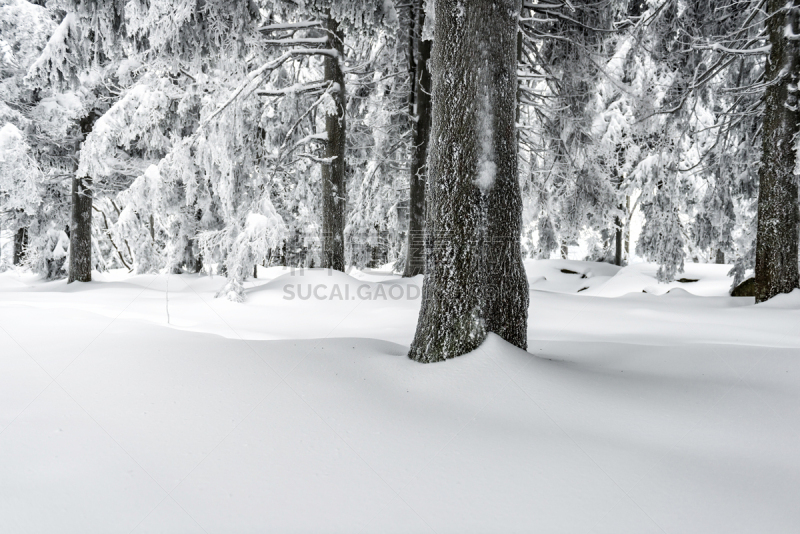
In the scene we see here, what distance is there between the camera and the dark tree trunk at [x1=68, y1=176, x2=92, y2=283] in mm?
12727

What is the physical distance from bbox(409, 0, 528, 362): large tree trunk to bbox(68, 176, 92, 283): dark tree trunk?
12.3 metres

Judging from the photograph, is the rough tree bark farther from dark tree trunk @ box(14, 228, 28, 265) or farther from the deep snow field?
the deep snow field

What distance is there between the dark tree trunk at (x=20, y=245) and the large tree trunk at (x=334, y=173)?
1443 centimetres

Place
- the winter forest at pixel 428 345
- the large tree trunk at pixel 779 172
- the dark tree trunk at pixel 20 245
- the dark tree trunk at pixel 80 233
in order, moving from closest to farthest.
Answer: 1. the winter forest at pixel 428 345
2. the large tree trunk at pixel 779 172
3. the dark tree trunk at pixel 80 233
4. the dark tree trunk at pixel 20 245

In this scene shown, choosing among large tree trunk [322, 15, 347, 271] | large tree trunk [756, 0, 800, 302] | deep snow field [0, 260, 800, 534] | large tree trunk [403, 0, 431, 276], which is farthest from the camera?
large tree trunk [403, 0, 431, 276]

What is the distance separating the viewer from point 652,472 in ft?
7.86

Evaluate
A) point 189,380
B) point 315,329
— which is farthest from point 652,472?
point 315,329


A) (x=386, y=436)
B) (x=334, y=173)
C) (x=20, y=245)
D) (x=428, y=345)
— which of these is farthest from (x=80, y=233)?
(x=386, y=436)

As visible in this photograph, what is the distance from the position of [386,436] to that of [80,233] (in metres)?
13.5

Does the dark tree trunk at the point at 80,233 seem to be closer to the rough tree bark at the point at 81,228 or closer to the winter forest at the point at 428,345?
the rough tree bark at the point at 81,228

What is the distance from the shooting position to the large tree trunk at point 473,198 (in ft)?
12.9

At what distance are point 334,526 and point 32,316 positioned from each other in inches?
228

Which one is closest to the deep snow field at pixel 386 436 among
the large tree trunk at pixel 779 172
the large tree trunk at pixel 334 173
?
the large tree trunk at pixel 779 172

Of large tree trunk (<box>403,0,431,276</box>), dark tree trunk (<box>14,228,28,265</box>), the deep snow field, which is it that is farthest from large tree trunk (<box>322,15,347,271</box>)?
dark tree trunk (<box>14,228,28,265</box>)
